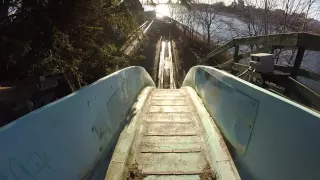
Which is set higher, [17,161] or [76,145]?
[17,161]

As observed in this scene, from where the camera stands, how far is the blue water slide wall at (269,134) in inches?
76.5

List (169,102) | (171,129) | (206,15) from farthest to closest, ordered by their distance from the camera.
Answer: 1. (206,15)
2. (169,102)
3. (171,129)

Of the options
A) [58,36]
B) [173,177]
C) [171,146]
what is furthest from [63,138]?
[58,36]

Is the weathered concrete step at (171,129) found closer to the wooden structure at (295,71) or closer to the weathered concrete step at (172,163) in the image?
the weathered concrete step at (172,163)

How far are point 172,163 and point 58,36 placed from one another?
221cm

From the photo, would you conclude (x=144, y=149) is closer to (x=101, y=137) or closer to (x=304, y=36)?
(x=101, y=137)

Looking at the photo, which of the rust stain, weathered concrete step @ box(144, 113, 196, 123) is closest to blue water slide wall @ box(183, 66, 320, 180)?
the rust stain

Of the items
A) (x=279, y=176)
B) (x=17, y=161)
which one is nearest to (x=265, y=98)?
(x=279, y=176)

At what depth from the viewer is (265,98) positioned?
269cm

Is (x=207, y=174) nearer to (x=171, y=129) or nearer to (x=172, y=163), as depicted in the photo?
(x=172, y=163)

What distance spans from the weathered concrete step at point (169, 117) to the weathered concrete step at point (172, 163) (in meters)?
1.30

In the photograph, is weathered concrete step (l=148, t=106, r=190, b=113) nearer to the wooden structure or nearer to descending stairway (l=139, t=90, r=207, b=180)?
descending stairway (l=139, t=90, r=207, b=180)

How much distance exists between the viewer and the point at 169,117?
16.3 ft

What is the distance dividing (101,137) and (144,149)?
0.55m
